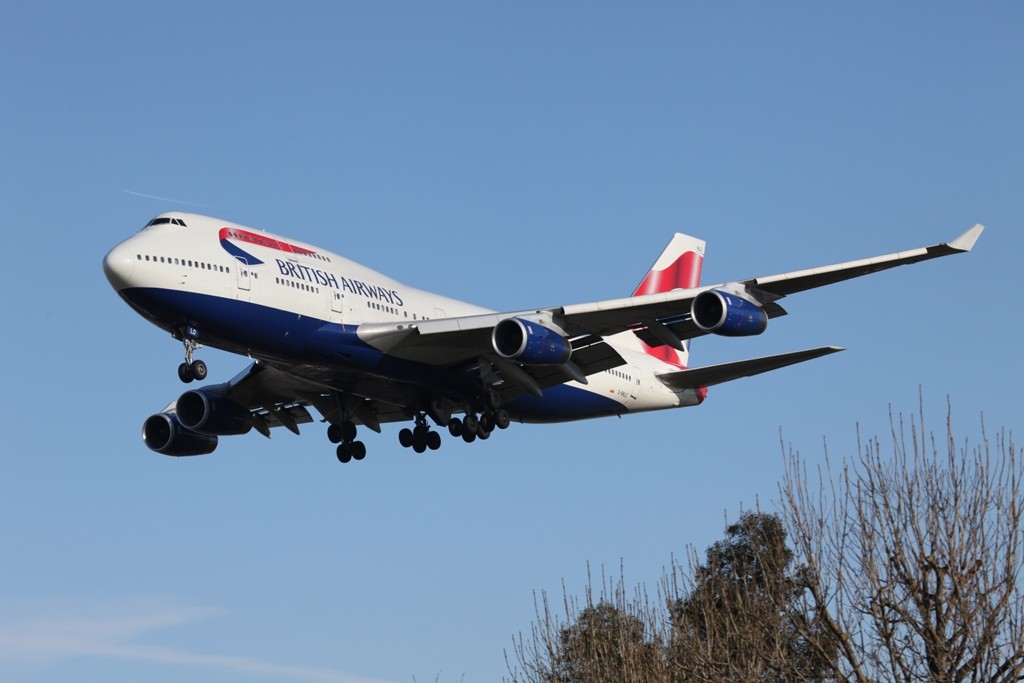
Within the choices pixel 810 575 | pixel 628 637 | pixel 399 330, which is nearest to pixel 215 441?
pixel 399 330

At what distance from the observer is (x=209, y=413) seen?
40562 millimetres

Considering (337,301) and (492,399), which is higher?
(337,301)

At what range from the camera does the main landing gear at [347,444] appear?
133 ft

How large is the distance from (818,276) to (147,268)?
16397 millimetres

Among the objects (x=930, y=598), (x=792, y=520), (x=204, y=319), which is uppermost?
(x=204, y=319)

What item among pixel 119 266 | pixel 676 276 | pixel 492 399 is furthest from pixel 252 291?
pixel 676 276

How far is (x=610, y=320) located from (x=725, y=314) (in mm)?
3771

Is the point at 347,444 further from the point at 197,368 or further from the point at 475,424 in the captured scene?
the point at 197,368

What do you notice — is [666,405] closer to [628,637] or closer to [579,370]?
[579,370]

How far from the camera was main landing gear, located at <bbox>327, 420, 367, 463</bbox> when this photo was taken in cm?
4041

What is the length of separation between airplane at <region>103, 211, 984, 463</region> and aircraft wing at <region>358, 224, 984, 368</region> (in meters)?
0.05

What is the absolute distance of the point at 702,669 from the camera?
950 inches

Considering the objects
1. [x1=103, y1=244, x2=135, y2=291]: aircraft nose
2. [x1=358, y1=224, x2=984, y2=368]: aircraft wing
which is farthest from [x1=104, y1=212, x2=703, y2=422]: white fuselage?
[x1=358, y1=224, x2=984, y2=368]: aircraft wing

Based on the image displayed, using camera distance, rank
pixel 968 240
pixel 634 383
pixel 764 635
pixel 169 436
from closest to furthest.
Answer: pixel 764 635
pixel 968 240
pixel 169 436
pixel 634 383
